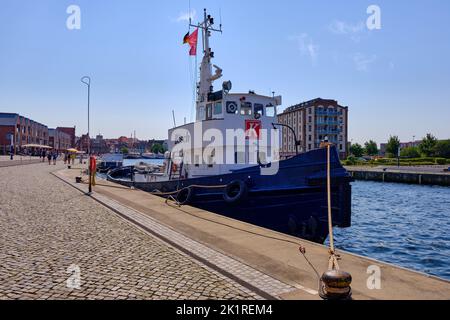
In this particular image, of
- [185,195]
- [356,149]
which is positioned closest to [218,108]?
[185,195]

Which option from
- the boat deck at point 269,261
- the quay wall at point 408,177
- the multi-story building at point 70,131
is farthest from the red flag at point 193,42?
the multi-story building at point 70,131

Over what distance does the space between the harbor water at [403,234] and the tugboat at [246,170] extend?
2786mm

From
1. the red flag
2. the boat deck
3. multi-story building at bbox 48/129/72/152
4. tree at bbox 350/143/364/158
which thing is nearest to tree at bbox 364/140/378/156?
tree at bbox 350/143/364/158

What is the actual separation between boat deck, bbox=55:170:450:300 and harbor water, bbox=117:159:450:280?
584 centimetres

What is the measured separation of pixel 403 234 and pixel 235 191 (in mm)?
9294

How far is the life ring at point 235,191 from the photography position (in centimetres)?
1183

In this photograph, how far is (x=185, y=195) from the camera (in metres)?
14.6

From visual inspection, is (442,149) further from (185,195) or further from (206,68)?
(185,195)

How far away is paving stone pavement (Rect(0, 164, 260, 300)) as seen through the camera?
4.90 metres

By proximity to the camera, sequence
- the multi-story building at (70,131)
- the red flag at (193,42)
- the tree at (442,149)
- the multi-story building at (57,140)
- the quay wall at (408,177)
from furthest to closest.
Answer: the multi-story building at (70,131) → the multi-story building at (57,140) → the tree at (442,149) → the quay wall at (408,177) → the red flag at (193,42)

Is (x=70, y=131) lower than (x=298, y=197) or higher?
higher

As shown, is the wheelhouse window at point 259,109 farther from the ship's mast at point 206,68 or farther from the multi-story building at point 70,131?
the multi-story building at point 70,131

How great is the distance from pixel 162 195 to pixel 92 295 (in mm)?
13081

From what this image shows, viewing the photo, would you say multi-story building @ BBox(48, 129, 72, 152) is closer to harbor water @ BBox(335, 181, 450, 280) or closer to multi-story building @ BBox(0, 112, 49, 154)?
multi-story building @ BBox(0, 112, 49, 154)
